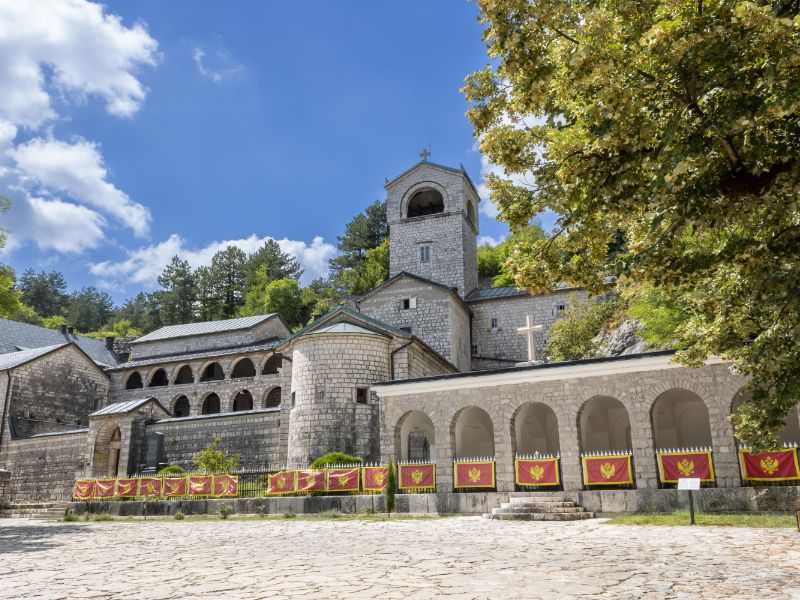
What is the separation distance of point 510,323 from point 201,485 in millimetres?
20079

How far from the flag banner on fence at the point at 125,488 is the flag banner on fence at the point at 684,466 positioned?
1633cm

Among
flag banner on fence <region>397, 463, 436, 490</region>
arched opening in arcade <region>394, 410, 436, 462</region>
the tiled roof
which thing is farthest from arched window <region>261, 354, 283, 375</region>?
flag banner on fence <region>397, 463, 436, 490</region>

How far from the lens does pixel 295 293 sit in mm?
55594

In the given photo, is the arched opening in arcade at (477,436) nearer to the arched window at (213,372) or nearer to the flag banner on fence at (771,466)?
the flag banner on fence at (771,466)

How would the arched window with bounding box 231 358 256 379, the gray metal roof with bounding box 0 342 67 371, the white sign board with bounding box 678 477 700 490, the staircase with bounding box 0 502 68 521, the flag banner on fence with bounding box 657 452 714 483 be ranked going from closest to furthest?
the white sign board with bounding box 678 477 700 490 < the flag banner on fence with bounding box 657 452 714 483 < the staircase with bounding box 0 502 68 521 < the gray metal roof with bounding box 0 342 67 371 < the arched window with bounding box 231 358 256 379

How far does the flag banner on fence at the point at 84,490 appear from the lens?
21.7 m

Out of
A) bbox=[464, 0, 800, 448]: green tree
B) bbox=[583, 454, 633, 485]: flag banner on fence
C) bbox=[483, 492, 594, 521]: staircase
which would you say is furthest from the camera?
bbox=[583, 454, 633, 485]: flag banner on fence

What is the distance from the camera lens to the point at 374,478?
16.8 meters

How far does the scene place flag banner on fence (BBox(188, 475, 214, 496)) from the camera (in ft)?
62.5

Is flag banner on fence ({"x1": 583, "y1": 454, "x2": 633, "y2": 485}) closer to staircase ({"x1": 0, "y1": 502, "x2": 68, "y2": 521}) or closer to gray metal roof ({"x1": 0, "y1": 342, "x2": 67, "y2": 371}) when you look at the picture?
staircase ({"x1": 0, "y1": 502, "x2": 68, "y2": 521})

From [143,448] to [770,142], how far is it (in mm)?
26274

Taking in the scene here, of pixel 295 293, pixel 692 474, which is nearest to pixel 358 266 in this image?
pixel 295 293

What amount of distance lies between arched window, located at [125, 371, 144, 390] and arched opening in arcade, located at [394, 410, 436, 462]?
2153 cm

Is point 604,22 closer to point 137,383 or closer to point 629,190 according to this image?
point 629,190
